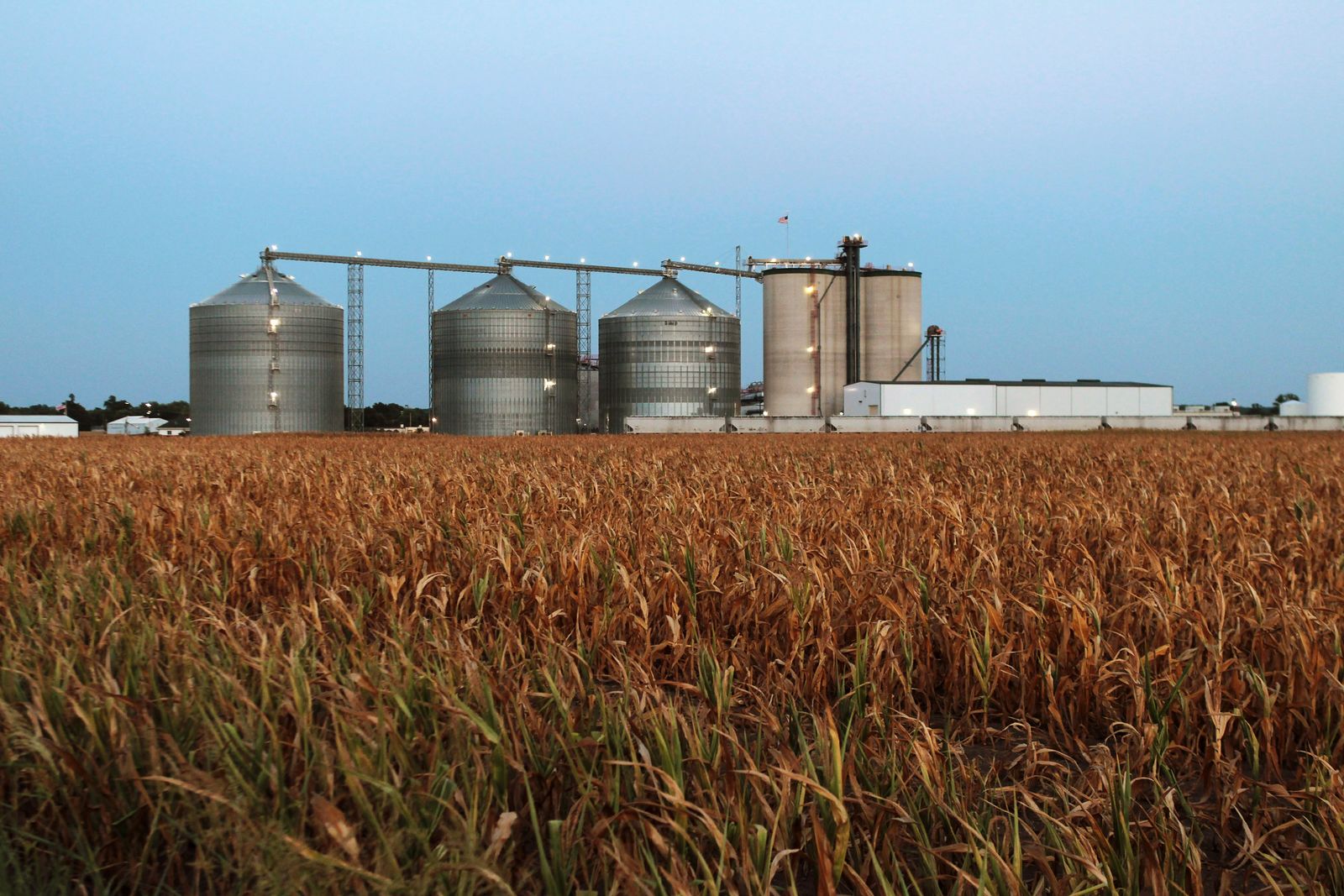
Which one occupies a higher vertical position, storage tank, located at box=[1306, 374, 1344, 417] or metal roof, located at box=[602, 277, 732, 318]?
metal roof, located at box=[602, 277, 732, 318]

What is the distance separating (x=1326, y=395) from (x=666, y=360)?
1680 inches

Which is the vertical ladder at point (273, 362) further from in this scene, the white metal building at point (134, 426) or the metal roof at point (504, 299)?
the white metal building at point (134, 426)

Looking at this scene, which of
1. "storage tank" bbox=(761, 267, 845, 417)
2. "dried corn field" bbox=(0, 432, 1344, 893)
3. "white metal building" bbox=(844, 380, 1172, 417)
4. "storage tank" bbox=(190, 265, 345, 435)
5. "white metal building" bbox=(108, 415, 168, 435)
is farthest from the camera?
"white metal building" bbox=(108, 415, 168, 435)

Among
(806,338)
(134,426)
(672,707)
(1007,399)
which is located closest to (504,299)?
(806,338)

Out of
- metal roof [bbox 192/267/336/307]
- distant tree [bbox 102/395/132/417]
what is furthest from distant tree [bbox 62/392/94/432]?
metal roof [bbox 192/267/336/307]

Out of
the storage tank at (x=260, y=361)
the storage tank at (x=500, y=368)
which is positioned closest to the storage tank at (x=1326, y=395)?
the storage tank at (x=500, y=368)

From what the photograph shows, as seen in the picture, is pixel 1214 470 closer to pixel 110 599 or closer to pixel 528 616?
pixel 528 616

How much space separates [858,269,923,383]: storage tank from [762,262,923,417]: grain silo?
0.06m

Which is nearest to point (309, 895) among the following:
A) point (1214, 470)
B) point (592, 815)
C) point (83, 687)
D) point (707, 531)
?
point (592, 815)

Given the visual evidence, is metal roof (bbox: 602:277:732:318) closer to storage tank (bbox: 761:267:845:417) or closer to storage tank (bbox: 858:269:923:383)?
storage tank (bbox: 761:267:845:417)

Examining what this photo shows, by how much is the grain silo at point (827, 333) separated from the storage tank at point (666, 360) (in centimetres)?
441

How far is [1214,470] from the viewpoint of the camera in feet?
39.2

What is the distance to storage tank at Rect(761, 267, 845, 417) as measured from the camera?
6806 centimetres

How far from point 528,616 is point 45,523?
4.59 metres
